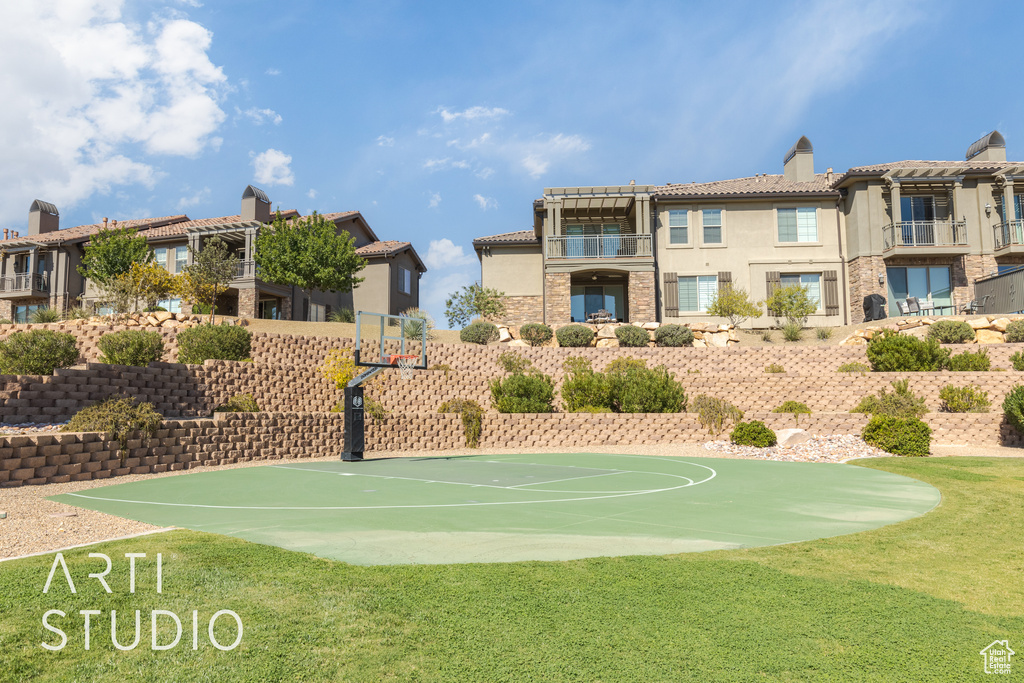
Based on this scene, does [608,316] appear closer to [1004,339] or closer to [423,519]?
[1004,339]

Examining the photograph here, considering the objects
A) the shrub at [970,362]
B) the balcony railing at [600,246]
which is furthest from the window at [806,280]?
the shrub at [970,362]

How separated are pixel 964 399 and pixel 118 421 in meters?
22.4

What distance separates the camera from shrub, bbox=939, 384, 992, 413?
1933cm

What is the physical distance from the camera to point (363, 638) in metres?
4.11

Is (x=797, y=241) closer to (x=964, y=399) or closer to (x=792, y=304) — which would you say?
(x=792, y=304)

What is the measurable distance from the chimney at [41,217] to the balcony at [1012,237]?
52850 mm

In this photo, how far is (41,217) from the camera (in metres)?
41.5

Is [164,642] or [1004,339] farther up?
[1004,339]

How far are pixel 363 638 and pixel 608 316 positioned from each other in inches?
1046

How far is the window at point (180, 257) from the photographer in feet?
118

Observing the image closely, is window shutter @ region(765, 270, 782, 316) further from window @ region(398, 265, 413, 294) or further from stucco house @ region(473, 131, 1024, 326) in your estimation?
window @ region(398, 265, 413, 294)

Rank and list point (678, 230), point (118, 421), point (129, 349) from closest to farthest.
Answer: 1. point (118, 421)
2. point (129, 349)
3. point (678, 230)

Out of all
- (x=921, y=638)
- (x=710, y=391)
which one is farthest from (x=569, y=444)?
(x=921, y=638)

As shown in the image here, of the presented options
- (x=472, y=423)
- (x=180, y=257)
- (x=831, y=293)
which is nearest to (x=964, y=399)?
(x=831, y=293)
